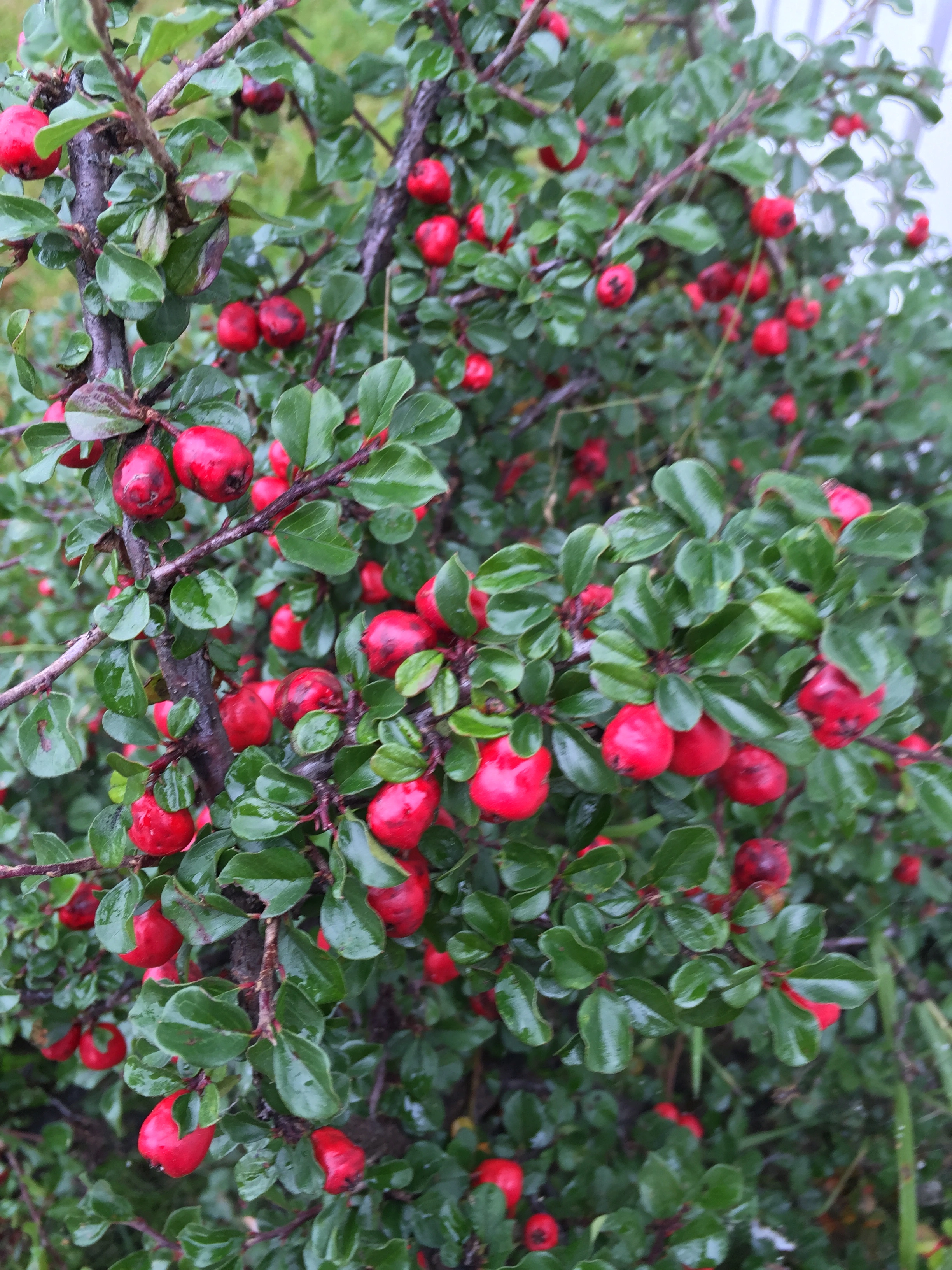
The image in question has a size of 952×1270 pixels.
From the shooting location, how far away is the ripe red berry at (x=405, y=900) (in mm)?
837

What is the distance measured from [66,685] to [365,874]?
4.24 feet

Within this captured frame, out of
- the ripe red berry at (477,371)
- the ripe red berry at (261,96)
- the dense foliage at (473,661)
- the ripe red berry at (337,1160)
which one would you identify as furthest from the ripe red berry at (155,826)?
the ripe red berry at (261,96)

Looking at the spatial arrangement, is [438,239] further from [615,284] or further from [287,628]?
[287,628]

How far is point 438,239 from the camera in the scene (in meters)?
1.27

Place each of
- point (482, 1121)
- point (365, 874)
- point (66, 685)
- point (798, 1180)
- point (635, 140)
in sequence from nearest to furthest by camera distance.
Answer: point (365, 874), point (635, 140), point (798, 1180), point (482, 1121), point (66, 685)

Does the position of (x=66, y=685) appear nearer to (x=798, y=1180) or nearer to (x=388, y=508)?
(x=388, y=508)

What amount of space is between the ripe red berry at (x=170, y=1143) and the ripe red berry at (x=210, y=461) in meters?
0.55

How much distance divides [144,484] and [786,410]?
1432mm

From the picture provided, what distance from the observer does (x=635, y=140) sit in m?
1.39

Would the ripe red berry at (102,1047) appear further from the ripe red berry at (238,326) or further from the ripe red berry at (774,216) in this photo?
the ripe red berry at (774,216)

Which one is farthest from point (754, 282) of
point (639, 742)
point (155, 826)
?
point (155, 826)

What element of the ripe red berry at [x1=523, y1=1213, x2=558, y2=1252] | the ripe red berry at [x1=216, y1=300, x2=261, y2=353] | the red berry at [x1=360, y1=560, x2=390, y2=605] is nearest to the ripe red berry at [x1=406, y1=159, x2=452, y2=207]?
the ripe red berry at [x1=216, y1=300, x2=261, y2=353]

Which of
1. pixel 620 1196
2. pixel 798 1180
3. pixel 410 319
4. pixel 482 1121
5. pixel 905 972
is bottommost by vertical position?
pixel 482 1121

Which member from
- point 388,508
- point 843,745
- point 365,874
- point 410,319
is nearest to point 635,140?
point 410,319
